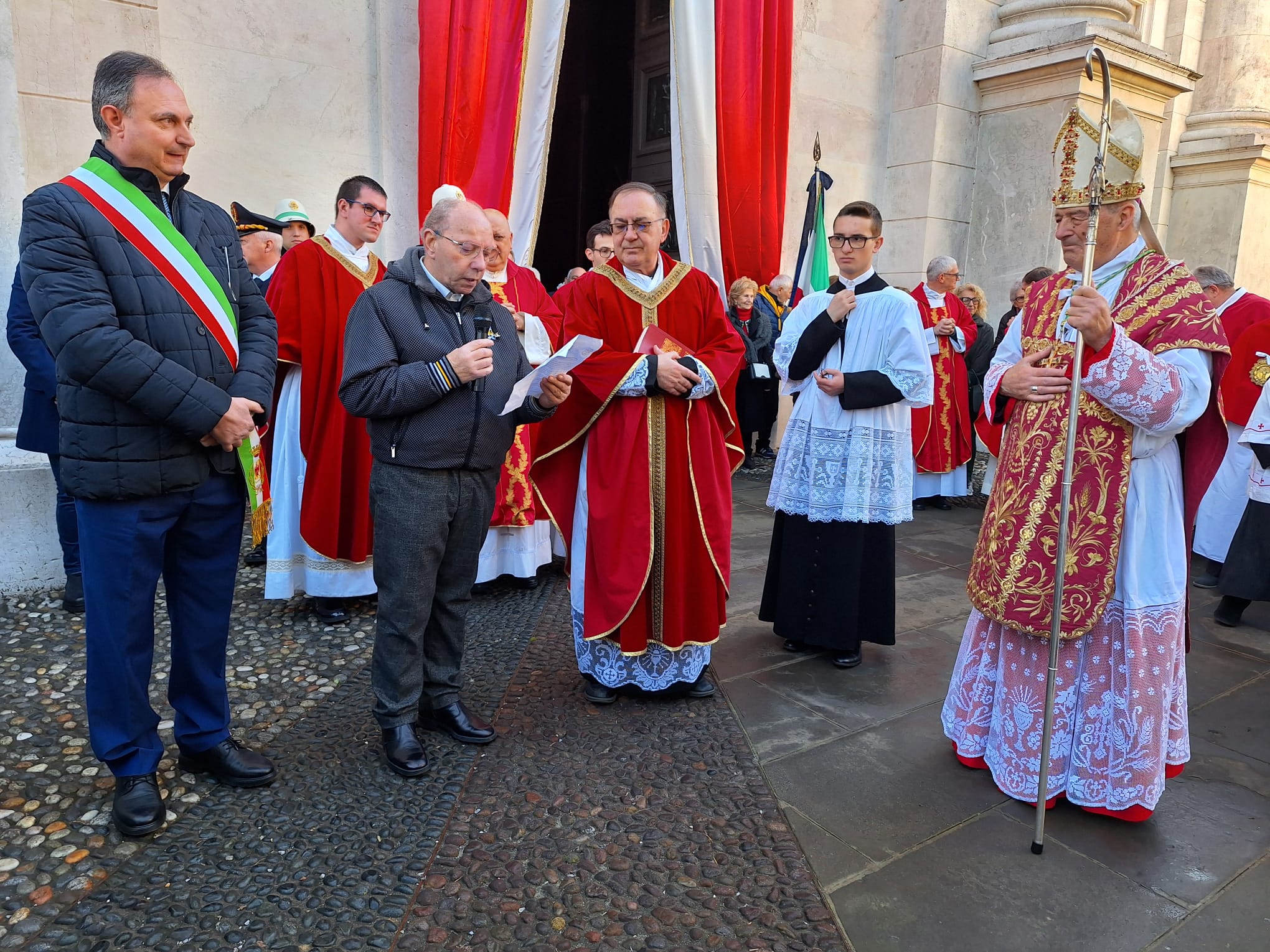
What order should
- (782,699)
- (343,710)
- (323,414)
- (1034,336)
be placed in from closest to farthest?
(1034,336) < (343,710) < (782,699) < (323,414)

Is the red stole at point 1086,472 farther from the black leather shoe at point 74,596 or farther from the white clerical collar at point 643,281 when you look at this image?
the black leather shoe at point 74,596

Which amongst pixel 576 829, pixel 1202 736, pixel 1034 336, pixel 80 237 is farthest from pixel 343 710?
pixel 1202 736

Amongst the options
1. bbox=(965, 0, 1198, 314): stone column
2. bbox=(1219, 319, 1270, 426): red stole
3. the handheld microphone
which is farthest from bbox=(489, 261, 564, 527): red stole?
bbox=(965, 0, 1198, 314): stone column

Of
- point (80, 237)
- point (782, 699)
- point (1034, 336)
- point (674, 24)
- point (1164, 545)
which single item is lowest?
point (782, 699)

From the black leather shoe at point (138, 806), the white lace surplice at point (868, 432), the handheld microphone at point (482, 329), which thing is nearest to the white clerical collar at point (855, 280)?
the white lace surplice at point (868, 432)

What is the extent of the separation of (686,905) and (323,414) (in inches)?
115

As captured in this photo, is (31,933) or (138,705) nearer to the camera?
(31,933)

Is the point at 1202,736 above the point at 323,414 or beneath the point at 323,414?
beneath

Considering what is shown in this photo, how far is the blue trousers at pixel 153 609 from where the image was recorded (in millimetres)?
2443

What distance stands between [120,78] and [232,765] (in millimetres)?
2014

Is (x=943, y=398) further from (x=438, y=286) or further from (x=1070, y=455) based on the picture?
(x=438, y=286)

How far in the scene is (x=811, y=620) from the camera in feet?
13.0

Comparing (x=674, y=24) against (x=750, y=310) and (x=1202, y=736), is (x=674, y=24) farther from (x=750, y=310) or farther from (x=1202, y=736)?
(x=1202, y=736)

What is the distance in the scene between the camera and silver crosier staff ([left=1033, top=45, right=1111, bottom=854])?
2.34 metres
